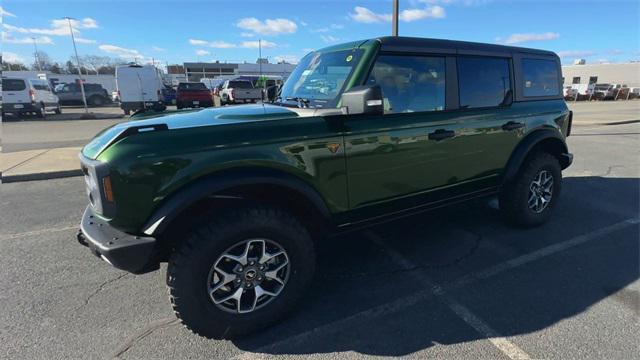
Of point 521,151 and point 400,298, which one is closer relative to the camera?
point 400,298

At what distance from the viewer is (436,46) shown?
3.39 meters

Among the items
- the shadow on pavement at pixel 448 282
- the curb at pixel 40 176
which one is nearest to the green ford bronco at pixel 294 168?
the shadow on pavement at pixel 448 282

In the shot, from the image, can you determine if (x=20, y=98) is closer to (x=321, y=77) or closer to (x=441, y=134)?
(x=321, y=77)

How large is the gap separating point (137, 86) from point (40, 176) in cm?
1594

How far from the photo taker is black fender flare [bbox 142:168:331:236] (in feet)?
7.52

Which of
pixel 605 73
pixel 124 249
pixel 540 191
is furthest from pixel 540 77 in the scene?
pixel 605 73

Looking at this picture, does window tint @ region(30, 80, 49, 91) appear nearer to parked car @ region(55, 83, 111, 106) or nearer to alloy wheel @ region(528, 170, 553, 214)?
parked car @ region(55, 83, 111, 106)

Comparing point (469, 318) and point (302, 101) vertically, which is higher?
point (302, 101)

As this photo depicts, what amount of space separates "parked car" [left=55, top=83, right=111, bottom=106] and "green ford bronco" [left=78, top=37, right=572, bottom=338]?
32530 mm

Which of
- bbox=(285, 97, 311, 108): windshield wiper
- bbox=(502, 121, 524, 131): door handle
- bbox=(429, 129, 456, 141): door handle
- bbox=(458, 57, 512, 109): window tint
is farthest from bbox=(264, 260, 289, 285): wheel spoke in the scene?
bbox=(502, 121, 524, 131): door handle

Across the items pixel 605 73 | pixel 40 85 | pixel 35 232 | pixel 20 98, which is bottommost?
pixel 35 232

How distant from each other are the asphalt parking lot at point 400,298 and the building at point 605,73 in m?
68.2

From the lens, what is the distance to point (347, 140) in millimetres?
2850

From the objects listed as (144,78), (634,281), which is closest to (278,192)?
(634,281)
